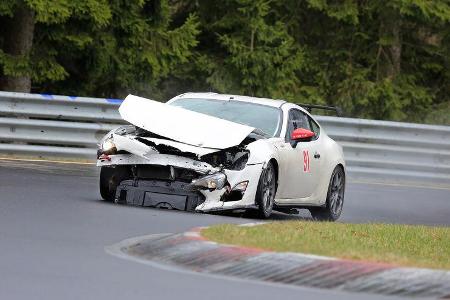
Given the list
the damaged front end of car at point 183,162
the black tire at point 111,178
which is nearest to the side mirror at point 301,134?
the damaged front end of car at point 183,162

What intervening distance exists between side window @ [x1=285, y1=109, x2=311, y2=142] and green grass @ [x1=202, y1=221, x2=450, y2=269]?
1907mm

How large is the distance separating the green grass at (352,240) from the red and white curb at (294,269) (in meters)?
0.29

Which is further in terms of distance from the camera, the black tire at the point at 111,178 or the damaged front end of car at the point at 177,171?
the black tire at the point at 111,178

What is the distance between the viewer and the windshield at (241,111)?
16.3 m

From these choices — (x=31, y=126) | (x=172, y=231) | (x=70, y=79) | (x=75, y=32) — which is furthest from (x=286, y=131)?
(x=70, y=79)

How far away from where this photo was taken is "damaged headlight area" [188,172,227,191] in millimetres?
14922

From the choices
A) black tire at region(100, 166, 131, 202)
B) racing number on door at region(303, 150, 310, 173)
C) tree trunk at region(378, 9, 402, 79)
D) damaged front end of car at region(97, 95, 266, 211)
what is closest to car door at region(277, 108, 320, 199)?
racing number on door at region(303, 150, 310, 173)

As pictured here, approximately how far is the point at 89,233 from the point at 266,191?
3474mm

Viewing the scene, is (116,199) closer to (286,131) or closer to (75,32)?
(286,131)

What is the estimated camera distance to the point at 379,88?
34375 millimetres

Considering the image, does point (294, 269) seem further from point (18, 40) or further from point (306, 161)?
point (18, 40)

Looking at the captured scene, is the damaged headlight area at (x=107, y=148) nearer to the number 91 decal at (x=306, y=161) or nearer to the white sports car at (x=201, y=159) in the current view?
the white sports car at (x=201, y=159)

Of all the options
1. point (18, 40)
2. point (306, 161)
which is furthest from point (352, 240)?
point (18, 40)

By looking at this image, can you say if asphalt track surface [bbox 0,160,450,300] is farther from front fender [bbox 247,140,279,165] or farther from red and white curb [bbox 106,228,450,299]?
front fender [bbox 247,140,279,165]
